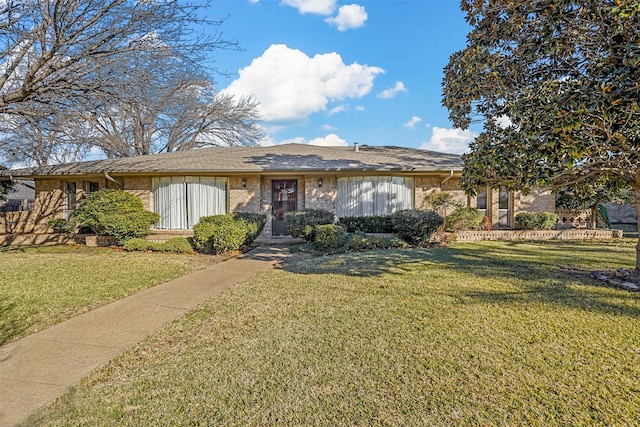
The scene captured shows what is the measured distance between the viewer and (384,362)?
3297 millimetres

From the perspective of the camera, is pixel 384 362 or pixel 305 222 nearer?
pixel 384 362

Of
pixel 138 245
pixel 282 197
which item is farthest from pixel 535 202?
pixel 138 245

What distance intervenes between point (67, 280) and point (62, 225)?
27.9 ft

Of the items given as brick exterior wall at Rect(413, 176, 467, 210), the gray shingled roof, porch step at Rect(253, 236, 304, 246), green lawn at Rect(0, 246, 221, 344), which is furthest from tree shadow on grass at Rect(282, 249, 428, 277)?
brick exterior wall at Rect(413, 176, 467, 210)

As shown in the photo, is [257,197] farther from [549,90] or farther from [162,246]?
[549,90]

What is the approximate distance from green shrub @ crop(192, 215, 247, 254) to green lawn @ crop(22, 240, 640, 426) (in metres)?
4.03

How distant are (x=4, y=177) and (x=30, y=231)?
99.8 inches

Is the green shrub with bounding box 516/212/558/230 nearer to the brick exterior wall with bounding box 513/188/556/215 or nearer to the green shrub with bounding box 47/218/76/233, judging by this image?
the brick exterior wall with bounding box 513/188/556/215

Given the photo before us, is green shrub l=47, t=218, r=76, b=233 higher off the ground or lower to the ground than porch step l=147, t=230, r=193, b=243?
higher

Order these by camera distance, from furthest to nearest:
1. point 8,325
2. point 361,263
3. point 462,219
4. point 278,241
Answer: point 462,219 < point 278,241 < point 361,263 < point 8,325

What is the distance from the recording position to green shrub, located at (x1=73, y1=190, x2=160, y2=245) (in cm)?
1109

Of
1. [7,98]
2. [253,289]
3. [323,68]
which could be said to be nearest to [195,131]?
[323,68]

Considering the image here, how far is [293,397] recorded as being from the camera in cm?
277

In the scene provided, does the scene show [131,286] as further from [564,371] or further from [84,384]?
[564,371]
